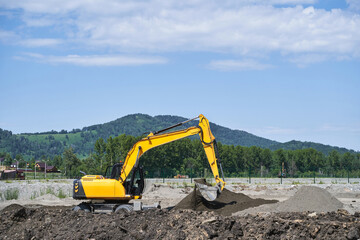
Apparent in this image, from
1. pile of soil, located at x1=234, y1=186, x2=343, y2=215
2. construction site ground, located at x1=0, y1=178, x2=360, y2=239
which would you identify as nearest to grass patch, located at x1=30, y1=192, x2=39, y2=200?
construction site ground, located at x1=0, y1=178, x2=360, y2=239

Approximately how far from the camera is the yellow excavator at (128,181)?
1722 centimetres

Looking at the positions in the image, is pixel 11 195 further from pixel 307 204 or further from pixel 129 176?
pixel 307 204

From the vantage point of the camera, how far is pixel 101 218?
1434 centimetres

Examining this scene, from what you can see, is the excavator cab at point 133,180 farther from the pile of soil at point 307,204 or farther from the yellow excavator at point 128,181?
the pile of soil at point 307,204

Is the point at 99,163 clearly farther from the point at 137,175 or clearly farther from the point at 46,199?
the point at 137,175

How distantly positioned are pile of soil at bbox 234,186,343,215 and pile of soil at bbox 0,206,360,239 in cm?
437

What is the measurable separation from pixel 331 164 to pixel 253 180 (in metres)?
44.1

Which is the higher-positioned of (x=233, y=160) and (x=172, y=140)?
(x=172, y=140)

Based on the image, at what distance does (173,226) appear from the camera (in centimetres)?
1260

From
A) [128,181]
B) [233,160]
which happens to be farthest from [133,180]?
[233,160]

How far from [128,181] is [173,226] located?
5.57m

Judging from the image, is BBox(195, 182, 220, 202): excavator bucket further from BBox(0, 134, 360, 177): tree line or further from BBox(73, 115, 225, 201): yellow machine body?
BBox(0, 134, 360, 177): tree line

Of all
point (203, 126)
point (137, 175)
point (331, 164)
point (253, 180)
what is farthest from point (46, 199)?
point (331, 164)

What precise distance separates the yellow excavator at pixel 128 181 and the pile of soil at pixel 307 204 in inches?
83.4
